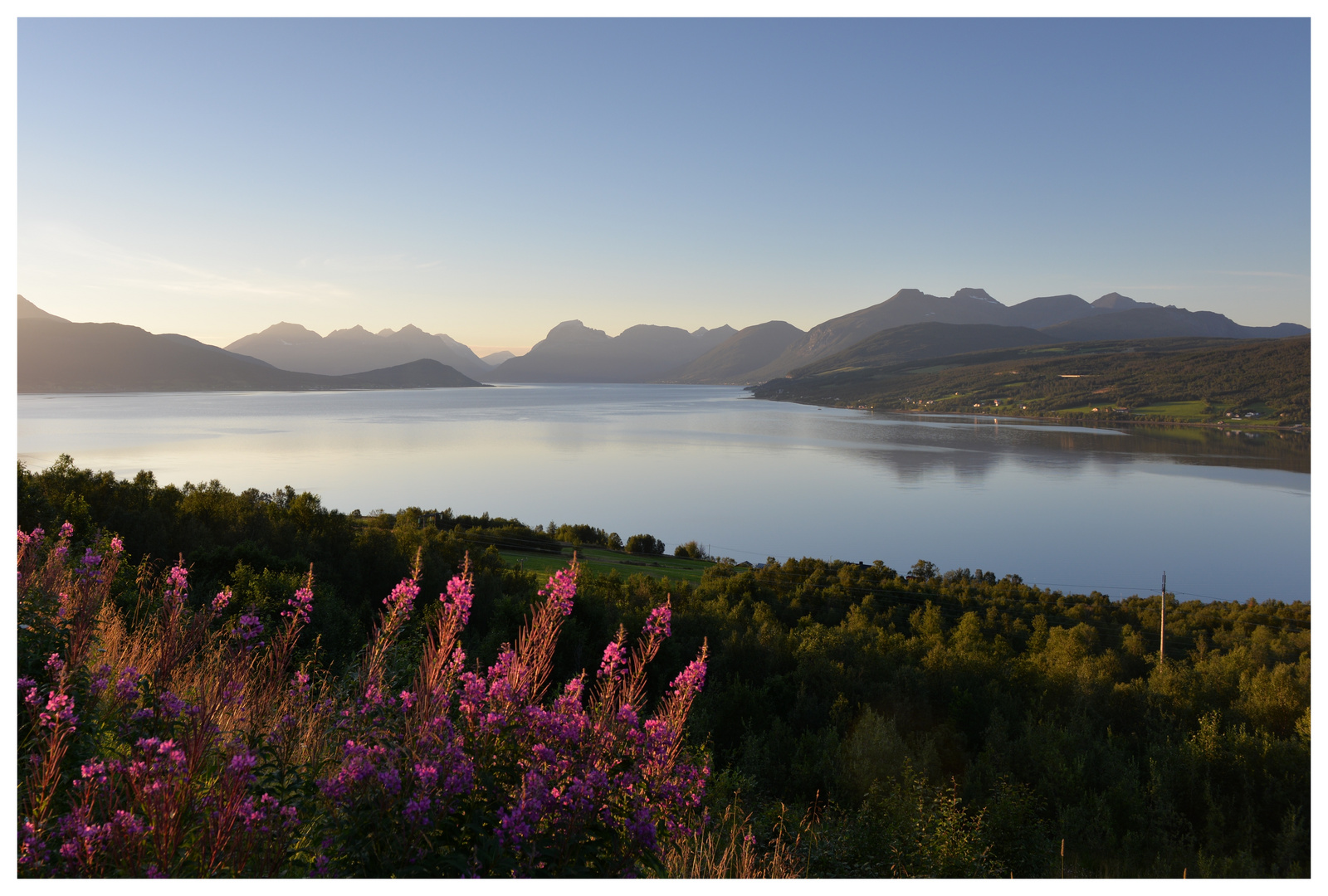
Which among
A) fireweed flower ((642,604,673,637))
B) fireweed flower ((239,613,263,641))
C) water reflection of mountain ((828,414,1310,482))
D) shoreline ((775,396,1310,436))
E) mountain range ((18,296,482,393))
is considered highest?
mountain range ((18,296,482,393))

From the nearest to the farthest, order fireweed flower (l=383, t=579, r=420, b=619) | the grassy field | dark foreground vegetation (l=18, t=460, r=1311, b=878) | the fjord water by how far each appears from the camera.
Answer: dark foreground vegetation (l=18, t=460, r=1311, b=878) < fireweed flower (l=383, t=579, r=420, b=619) < the grassy field < the fjord water

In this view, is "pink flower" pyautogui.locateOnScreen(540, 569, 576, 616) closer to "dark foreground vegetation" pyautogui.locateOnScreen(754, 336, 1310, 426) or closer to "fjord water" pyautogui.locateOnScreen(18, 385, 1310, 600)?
"fjord water" pyautogui.locateOnScreen(18, 385, 1310, 600)

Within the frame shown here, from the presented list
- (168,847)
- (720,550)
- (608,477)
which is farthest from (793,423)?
(168,847)

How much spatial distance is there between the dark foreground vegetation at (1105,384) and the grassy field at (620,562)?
50898 mm

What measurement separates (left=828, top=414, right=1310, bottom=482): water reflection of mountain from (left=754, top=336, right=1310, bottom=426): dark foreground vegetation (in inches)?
173

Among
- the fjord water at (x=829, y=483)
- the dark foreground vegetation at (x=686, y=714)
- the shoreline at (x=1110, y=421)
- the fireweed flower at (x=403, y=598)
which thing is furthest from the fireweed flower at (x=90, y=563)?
the shoreline at (x=1110, y=421)

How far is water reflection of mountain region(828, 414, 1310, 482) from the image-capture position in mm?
48156

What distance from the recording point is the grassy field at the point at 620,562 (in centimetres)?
2048

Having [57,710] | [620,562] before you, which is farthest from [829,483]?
[57,710]

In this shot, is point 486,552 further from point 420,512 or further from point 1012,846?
point 1012,846

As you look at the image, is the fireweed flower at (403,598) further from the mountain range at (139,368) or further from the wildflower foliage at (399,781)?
the mountain range at (139,368)

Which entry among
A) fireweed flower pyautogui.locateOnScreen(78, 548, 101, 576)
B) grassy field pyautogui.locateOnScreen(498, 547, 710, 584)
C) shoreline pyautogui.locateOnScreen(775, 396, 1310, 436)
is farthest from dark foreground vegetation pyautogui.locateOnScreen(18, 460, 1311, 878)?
shoreline pyautogui.locateOnScreen(775, 396, 1310, 436)

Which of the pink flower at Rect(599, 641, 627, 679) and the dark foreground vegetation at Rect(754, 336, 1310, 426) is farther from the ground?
the dark foreground vegetation at Rect(754, 336, 1310, 426)

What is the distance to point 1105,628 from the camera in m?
17.5
